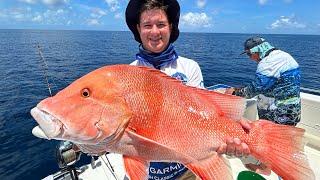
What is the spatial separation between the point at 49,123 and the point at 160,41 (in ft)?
4.66

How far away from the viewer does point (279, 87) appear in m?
5.79

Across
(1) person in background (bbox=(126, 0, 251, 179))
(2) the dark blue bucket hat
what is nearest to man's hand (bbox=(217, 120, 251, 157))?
(1) person in background (bbox=(126, 0, 251, 179))

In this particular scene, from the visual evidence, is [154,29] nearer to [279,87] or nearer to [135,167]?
[135,167]

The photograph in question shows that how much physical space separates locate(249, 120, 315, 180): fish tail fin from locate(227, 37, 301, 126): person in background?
3914 millimetres

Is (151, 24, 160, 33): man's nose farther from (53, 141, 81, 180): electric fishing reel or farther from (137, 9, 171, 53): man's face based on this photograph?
(53, 141, 81, 180): electric fishing reel

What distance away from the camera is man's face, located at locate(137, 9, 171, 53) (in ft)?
8.88

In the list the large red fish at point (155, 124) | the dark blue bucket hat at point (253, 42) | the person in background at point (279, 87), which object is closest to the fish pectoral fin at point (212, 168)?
the large red fish at point (155, 124)

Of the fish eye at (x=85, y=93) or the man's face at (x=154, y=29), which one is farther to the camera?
the man's face at (x=154, y=29)

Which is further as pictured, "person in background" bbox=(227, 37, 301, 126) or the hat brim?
"person in background" bbox=(227, 37, 301, 126)

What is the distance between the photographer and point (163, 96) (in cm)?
205

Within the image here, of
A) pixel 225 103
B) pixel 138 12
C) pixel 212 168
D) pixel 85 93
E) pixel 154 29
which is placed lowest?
pixel 212 168

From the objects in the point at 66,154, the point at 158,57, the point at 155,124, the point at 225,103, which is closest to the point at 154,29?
the point at 158,57

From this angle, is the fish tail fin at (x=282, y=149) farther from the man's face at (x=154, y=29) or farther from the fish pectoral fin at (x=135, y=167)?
the man's face at (x=154, y=29)

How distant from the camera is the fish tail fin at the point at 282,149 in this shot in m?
2.01
